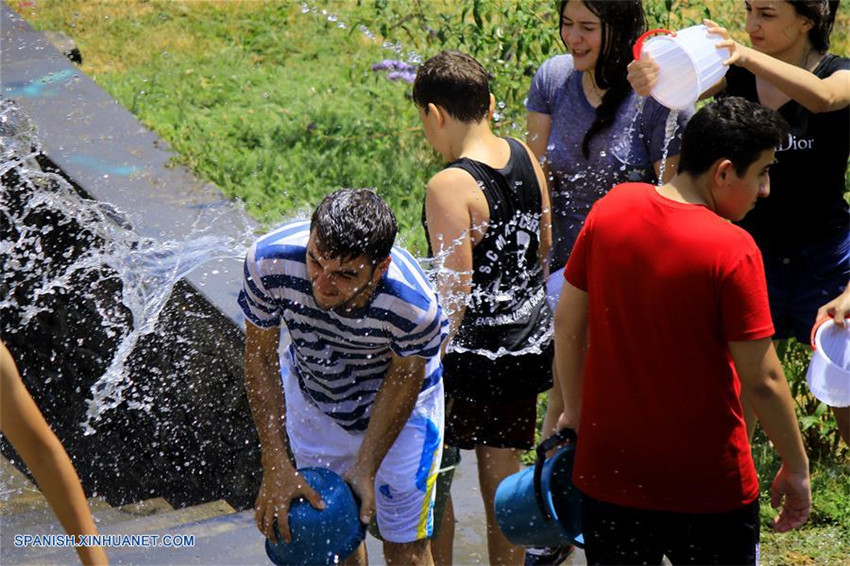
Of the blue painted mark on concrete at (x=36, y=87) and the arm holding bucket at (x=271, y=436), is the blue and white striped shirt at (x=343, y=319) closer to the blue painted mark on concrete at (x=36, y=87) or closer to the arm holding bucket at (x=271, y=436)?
the arm holding bucket at (x=271, y=436)

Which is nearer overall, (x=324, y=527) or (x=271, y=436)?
(x=324, y=527)

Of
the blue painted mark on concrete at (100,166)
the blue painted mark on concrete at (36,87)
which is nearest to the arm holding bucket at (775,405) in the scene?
the blue painted mark on concrete at (100,166)

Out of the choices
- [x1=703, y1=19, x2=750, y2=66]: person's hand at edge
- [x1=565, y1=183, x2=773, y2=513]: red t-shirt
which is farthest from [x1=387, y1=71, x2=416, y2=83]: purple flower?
[x1=565, y1=183, x2=773, y2=513]: red t-shirt

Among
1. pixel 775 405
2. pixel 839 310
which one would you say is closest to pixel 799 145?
pixel 839 310

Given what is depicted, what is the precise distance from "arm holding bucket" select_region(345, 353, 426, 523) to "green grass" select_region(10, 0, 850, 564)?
1.82 m

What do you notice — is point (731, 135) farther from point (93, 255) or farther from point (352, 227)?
point (93, 255)

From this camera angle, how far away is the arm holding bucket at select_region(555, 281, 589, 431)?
10.0 ft

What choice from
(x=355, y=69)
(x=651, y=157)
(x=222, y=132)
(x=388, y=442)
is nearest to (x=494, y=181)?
(x=651, y=157)

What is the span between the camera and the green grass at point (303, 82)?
265 inches

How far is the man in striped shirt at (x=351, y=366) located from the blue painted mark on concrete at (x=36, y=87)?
3.47 m

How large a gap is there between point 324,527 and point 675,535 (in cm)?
99

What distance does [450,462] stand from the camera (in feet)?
12.8

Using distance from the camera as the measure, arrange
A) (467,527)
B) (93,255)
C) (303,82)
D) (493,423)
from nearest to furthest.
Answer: (493,423) → (467,527) → (93,255) → (303,82)

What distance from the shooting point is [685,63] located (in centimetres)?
372
